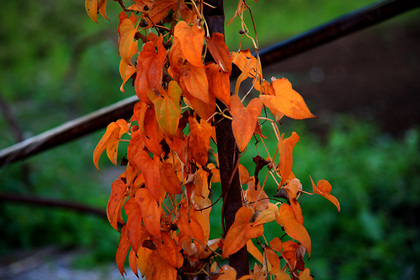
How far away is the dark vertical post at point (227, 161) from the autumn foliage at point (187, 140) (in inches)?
0.8

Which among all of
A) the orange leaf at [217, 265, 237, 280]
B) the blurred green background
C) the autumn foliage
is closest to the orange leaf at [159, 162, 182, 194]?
the autumn foliage

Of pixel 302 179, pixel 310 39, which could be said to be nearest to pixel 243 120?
pixel 310 39

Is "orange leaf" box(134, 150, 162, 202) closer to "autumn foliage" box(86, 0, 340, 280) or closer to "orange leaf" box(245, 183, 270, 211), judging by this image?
"autumn foliage" box(86, 0, 340, 280)

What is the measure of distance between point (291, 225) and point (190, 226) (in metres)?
0.11

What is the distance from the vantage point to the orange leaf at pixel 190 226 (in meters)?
0.48

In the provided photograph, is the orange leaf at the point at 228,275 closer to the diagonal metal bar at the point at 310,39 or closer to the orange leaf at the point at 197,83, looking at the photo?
the orange leaf at the point at 197,83

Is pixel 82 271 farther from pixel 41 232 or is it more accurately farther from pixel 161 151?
pixel 161 151

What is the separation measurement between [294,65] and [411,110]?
5.86ft

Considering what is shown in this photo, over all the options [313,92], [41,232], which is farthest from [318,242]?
[313,92]

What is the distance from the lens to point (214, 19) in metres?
0.51

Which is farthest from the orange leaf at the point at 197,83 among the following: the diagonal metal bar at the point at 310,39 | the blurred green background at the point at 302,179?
the blurred green background at the point at 302,179

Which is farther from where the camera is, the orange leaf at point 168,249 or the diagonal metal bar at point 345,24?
the diagonal metal bar at point 345,24

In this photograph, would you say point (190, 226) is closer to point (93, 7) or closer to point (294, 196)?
point (294, 196)

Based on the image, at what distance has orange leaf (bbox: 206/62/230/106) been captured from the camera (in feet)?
1.49
